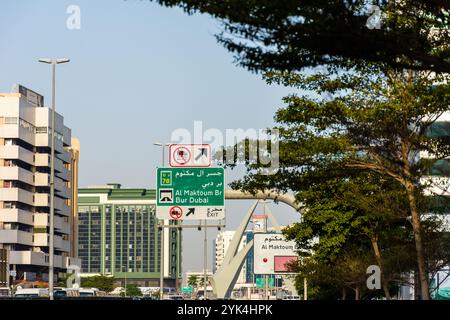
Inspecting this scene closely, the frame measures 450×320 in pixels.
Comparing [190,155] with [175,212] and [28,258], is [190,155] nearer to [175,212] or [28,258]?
[175,212]

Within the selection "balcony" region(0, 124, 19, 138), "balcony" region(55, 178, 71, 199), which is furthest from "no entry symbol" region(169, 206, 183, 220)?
"balcony" region(55, 178, 71, 199)

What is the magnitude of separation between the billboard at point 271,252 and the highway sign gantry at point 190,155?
3567cm

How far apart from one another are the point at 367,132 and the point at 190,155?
17.2 meters

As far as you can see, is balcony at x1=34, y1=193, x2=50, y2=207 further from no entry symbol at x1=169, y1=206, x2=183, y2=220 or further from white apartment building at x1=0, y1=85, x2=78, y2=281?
no entry symbol at x1=169, y1=206, x2=183, y2=220

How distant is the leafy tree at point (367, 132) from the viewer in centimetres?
3588

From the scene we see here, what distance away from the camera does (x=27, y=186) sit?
512 feet

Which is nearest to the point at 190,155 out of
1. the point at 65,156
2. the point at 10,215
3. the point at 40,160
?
the point at 10,215

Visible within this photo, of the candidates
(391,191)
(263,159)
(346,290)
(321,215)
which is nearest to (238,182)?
(263,159)

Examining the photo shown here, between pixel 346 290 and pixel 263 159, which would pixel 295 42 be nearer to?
pixel 263 159

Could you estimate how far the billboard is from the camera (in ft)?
288

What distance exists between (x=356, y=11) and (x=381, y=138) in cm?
1695

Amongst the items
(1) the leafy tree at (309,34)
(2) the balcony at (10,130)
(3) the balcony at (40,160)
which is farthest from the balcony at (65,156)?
(1) the leafy tree at (309,34)

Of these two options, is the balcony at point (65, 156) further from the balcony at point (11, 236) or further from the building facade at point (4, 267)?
the building facade at point (4, 267)

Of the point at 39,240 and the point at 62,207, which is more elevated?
the point at 62,207
